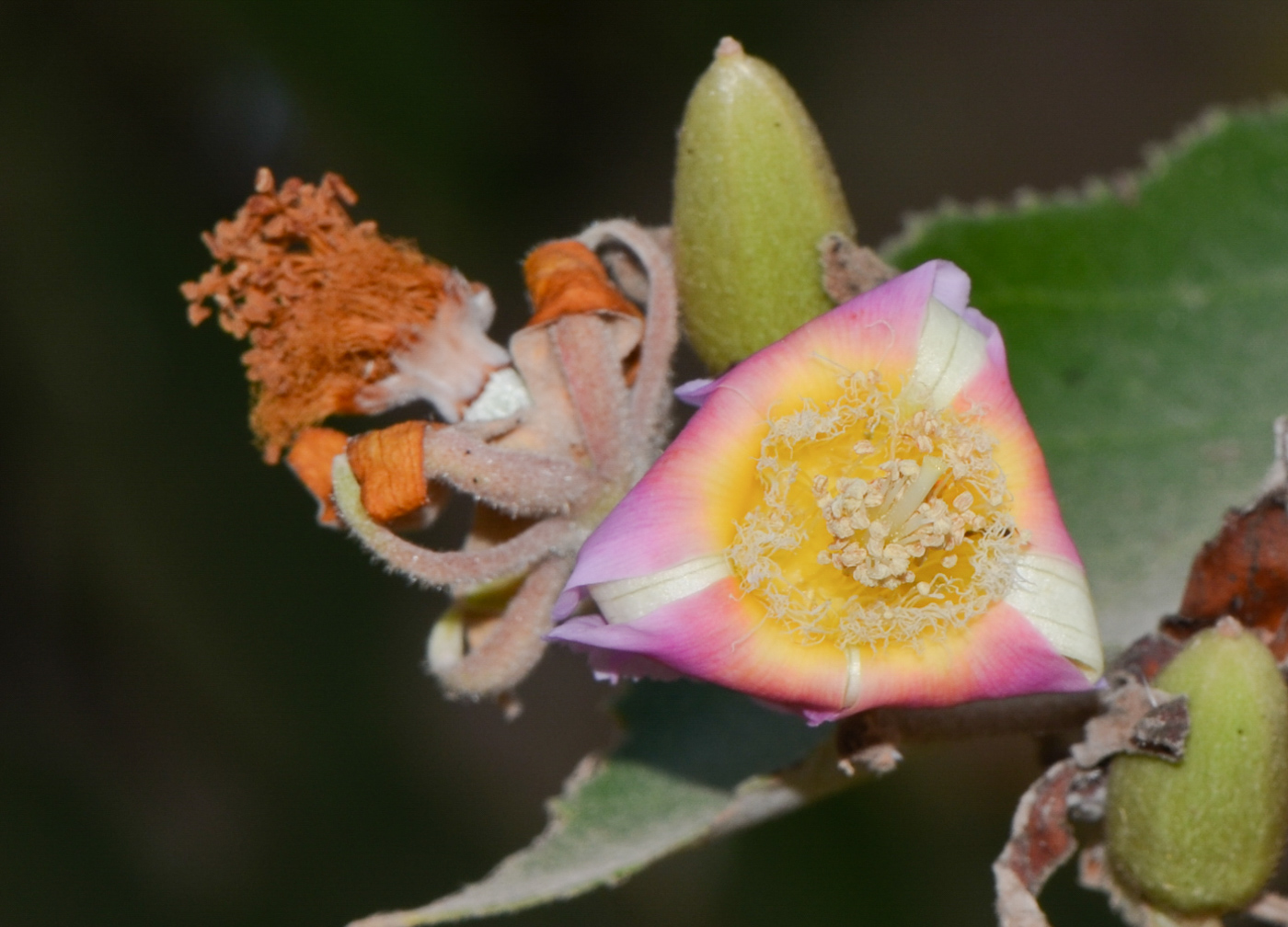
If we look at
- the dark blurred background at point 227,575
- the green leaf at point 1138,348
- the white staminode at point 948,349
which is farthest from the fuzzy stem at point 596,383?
the dark blurred background at point 227,575

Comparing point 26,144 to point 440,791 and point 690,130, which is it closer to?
point 440,791

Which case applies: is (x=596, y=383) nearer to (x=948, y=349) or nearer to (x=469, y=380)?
(x=469, y=380)

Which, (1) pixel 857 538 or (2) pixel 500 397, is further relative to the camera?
(2) pixel 500 397

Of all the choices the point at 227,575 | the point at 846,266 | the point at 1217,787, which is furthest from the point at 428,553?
the point at 227,575

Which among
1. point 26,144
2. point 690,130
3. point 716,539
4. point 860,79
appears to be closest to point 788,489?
point 716,539

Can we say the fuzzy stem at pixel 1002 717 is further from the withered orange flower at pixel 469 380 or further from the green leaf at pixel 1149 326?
the green leaf at pixel 1149 326

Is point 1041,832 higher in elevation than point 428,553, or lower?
lower
